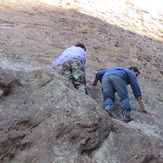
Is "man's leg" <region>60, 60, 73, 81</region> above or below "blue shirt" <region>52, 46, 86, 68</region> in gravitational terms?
below

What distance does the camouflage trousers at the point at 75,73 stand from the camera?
4.78 meters

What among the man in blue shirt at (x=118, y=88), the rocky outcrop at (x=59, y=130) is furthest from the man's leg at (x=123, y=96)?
the rocky outcrop at (x=59, y=130)

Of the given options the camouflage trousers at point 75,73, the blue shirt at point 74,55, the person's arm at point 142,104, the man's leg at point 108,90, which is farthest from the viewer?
the blue shirt at point 74,55

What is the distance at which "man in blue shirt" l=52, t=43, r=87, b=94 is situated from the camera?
4.82m

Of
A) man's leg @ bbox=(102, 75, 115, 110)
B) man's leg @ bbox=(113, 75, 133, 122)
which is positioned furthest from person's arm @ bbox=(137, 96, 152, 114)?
man's leg @ bbox=(102, 75, 115, 110)

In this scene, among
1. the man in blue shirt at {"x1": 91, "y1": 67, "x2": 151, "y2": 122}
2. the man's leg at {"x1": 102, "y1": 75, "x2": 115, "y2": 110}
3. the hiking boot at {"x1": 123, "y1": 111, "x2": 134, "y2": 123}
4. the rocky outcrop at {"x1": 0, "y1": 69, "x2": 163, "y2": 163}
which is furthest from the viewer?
the man's leg at {"x1": 102, "y1": 75, "x2": 115, "y2": 110}

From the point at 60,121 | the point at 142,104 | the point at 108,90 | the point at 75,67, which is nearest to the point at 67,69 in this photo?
the point at 75,67

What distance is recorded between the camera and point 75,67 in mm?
4980

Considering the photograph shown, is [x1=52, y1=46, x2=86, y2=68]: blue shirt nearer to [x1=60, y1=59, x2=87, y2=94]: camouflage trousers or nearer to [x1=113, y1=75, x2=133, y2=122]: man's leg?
[x1=60, y1=59, x2=87, y2=94]: camouflage trousers

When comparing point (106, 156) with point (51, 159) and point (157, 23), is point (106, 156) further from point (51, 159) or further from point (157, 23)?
point (157, 23)

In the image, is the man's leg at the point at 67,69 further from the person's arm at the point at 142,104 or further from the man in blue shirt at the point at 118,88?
the person's arm at the point at 142,104

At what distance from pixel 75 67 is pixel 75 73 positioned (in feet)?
0.43

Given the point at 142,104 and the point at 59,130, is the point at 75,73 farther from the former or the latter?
the point at 59,130

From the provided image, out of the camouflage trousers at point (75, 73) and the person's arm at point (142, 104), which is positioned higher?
the camouflage trousers at point (75, 73)
